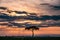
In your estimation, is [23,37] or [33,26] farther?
[23,37]

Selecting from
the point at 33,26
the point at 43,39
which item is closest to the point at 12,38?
the point at 43,39

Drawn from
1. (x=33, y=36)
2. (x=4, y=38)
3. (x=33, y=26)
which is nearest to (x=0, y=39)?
(x=4, y=38)

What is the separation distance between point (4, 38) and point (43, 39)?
319 inches

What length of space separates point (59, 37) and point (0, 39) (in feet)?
33.7

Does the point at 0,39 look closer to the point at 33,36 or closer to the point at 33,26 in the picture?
the point at 33,36

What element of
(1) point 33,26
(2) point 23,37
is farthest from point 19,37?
(1) point 33,26

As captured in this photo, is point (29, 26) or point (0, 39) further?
point (0, 39)

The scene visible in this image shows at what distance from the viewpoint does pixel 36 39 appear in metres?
64.8

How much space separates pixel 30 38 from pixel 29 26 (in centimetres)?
979

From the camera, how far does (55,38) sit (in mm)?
70062

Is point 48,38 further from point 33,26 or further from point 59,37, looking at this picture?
point 33,26

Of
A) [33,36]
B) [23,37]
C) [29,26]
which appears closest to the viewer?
[29,26]

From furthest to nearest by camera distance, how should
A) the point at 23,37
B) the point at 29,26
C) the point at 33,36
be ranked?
the point at 23,37 → the point at 33,36 → the point at 29,26

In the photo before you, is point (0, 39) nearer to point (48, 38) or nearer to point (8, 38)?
point (8, 38)
